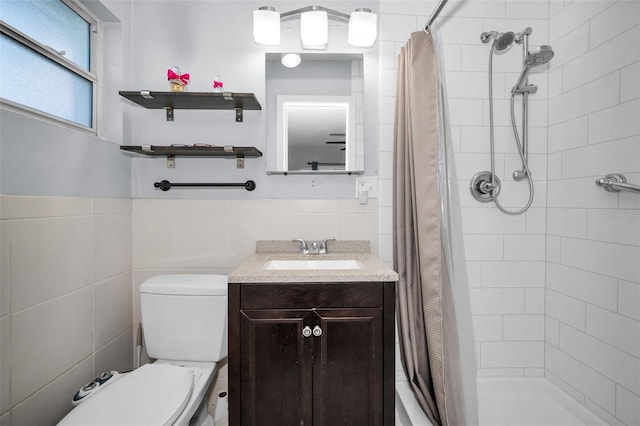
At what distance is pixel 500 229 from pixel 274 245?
1243mm

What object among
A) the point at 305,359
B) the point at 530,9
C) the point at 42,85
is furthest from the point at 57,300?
the point at 530,9

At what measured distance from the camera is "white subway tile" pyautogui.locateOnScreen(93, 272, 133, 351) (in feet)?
4.65

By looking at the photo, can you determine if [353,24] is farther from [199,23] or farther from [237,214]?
[237,214]

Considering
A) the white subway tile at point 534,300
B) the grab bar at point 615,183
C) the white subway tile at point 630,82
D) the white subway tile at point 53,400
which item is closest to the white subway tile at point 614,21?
the white subway tile at point 630,82

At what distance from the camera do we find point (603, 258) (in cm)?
132

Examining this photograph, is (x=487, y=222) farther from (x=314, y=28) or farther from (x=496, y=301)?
(x=314, y=28)

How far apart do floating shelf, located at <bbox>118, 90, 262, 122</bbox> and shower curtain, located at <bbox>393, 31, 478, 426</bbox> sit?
0.83m

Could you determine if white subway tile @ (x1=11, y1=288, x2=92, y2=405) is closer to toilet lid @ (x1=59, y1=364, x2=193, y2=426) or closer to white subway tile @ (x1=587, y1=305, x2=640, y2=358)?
toilet lid @ (x1=59, y1=364, x2=193, y2=426)

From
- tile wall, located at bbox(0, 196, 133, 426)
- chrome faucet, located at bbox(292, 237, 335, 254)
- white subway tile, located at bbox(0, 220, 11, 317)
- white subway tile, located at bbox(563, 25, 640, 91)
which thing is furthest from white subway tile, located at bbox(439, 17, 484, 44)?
white subway tile, located at bbox(0, 220, 11, 317)

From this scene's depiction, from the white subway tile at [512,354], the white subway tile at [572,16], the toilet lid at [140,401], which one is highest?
the white subway tile at [572,16]

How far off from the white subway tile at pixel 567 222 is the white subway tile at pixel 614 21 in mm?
751

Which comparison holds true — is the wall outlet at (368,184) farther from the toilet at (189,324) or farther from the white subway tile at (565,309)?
the white subway tile at (565,309)

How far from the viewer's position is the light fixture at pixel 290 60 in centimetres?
167

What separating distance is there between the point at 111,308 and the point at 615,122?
241cm
